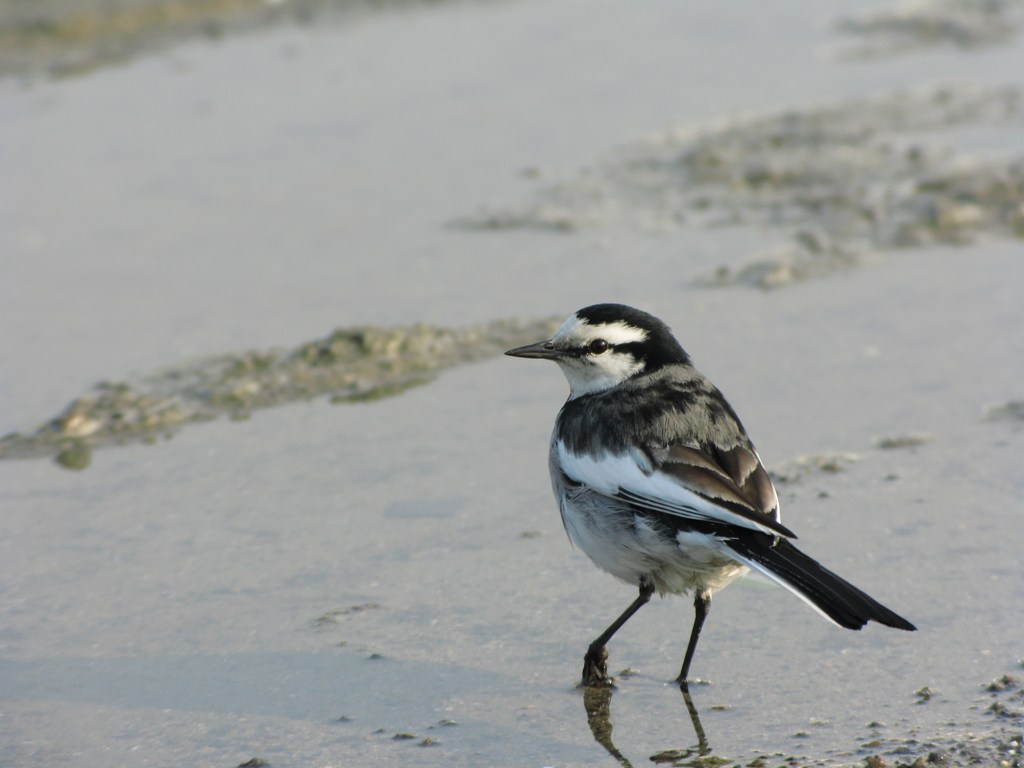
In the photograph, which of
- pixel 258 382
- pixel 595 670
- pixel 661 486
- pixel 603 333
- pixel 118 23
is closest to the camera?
pixel 661 486

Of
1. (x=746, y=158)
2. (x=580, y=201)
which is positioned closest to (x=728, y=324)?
(x=580, y=201)

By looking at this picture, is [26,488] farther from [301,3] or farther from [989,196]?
[301,3]

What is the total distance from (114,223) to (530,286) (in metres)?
3.09

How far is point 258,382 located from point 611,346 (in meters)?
2.39

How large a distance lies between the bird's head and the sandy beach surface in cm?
76

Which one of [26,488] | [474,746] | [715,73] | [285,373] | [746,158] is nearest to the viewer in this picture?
[474,746]

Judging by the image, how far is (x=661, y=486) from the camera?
422cm

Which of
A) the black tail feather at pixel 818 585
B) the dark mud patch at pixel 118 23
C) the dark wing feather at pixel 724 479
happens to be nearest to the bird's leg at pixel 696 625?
the dark wing feather at pixel 724 479

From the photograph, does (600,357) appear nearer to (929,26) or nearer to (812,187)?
(812,187)

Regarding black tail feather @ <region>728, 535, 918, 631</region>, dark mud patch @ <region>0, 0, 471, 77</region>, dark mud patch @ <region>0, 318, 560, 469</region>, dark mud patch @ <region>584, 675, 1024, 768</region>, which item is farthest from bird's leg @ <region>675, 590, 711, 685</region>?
dark mud patch @ <region>0, 0, 471, 77</region>

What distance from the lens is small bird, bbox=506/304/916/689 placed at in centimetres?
388

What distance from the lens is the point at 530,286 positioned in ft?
25.2

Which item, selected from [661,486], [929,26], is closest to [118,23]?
[929,26]

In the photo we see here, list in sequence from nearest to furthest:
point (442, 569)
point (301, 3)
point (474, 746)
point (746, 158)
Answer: point (474, 746) → point (442, 569) → point (746, 158) → point (301, 3)
